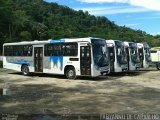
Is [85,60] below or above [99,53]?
below

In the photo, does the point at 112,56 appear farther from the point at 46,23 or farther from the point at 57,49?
the point at 46,23

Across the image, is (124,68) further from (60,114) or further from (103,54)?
(60,114)

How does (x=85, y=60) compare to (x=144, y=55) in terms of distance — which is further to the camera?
(x=144, y=55)

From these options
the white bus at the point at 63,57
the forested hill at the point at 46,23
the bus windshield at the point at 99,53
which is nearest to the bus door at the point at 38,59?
the white bus at the point at 63,57

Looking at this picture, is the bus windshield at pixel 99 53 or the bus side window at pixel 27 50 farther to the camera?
the bus side window at pixel 27 50

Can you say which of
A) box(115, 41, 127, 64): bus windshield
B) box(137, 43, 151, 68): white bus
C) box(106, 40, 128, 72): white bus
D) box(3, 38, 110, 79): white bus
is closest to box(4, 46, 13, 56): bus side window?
box(3, 38, 110, 79): white bus

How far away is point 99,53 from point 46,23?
72.3 metres

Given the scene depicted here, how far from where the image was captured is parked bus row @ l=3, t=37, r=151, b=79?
22250 mm

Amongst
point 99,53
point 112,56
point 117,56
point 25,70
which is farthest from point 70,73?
point 25,70

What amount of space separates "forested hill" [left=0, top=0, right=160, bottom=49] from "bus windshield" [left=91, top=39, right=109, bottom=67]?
3567cm

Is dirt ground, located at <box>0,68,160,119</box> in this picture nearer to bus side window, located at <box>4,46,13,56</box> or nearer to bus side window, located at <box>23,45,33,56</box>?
bus side window, located at <box>23,45,33,56</box>

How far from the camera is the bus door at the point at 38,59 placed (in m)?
25.4

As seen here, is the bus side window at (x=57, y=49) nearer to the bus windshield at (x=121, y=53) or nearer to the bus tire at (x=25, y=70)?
the bus tire at (x=25, y=70)

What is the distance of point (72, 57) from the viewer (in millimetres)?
22891
